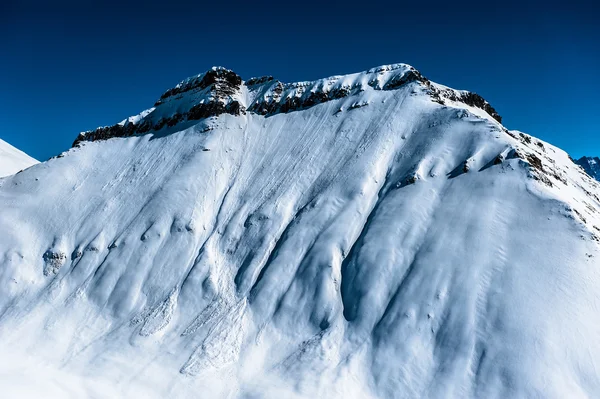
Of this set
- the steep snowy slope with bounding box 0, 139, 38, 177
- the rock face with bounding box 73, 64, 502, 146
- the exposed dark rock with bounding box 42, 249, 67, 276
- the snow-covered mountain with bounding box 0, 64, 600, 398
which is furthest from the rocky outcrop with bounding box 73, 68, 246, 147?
the steep snowy slope with bounding box 0, 139, 38, 177

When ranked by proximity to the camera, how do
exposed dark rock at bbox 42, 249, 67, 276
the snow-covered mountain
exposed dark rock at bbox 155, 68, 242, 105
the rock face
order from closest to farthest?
the snow-covered mountain → exposed dark rock at bbox 42, 249, 67, 276 → the rock face → exposed dark rock at bbox 155, 68, 242, 105

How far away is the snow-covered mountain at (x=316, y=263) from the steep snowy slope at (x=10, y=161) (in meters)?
74.4

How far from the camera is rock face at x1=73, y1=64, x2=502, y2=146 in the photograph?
60562mm

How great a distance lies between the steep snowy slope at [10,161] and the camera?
119250 mm

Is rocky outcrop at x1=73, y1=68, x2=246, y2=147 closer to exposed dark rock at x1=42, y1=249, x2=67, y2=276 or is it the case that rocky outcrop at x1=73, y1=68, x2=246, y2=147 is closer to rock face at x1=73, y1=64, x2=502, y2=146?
rock face at x1=73, y1=64, x2=502, y2=146

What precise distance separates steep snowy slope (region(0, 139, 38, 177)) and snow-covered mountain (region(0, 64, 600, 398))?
74426mm

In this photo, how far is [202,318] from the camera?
117 feet

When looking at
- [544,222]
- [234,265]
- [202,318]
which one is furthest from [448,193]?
[202,318]

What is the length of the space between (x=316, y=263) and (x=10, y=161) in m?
131

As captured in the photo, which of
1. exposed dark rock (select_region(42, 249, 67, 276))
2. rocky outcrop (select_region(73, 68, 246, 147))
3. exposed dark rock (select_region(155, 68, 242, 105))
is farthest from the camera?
Answer: exposed dark rock (select_region(155, 68, 242, 105))

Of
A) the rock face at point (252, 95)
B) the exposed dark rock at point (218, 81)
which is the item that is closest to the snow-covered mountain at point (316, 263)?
the rock face at point (252, 95)

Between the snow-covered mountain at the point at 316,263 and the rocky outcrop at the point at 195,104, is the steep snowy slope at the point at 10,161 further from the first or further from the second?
the snow-covered mountain at the point at 316,263

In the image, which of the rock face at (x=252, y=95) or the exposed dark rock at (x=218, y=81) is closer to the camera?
the rock face at (x=252, y=95)

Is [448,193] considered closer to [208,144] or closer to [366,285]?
[366,285]
